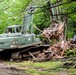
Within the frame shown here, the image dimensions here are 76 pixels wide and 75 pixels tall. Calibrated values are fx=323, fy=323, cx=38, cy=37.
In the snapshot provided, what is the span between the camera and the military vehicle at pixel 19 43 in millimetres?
20688

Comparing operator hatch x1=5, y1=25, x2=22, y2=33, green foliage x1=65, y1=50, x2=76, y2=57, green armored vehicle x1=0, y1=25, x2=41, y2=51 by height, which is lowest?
green foliage x1=65, y1=50, x2=76, y2=57

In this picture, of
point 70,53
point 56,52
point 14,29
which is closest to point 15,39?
point 14,29

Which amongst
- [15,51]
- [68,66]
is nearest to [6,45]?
[15,51]

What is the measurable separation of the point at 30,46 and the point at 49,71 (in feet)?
24.5

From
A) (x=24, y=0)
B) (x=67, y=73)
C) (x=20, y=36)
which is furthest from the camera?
(x=20, y=36)

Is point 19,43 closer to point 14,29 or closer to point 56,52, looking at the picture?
point 14,29

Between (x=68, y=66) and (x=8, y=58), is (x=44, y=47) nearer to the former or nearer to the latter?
(x=8, y=58)

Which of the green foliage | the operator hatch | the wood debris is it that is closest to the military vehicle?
the operator hatch

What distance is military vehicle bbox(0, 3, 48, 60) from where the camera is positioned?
20.7 metres

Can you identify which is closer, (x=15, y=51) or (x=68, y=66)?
(x=68, y=66)

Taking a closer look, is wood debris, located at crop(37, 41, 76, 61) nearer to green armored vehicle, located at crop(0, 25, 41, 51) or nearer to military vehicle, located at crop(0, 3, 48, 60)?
military vehicle, located at crop(0, 3, 48, 60)

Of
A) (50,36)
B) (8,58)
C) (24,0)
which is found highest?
(24,0)

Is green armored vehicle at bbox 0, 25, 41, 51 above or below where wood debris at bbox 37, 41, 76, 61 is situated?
above

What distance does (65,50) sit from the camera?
20.7 meters
